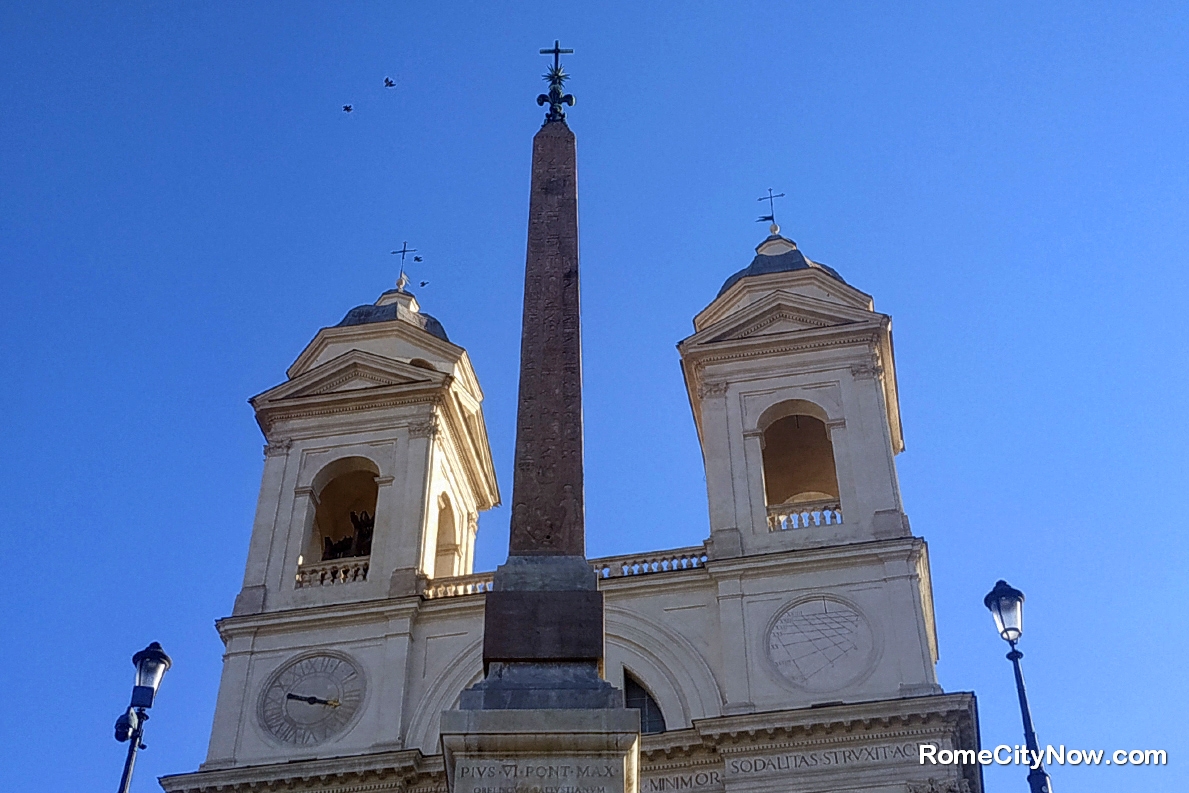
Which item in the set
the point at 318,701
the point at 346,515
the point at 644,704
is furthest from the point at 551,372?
the point at 346,515

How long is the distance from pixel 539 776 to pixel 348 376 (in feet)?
63.5

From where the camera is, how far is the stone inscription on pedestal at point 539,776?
955 centimetres

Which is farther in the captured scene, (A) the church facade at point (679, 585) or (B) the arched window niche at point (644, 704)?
(B) the arched window niche at point (644, 704)

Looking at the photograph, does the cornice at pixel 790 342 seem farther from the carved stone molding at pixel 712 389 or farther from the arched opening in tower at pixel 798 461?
the arched opening in tower at pixel 798 461

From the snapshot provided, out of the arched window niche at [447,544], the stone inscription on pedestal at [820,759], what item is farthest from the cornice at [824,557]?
the arched window niche at [447,544]

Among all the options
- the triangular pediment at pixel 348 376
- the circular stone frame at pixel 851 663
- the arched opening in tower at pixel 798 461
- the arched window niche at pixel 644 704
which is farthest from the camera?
the arched opening in tower at pixel 798 461

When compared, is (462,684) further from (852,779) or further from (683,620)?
Result: (852,779)

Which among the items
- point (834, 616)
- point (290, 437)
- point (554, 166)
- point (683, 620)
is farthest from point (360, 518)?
point (554, 166)

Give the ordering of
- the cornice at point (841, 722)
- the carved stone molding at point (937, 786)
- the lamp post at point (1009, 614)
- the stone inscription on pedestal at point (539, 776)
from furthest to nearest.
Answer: the cornice at point (841, 722) < the carved stone molding at point (937, 786) < the lamp post at point (1009, 614) < the stone inscription on pedestal at point (539, 776)

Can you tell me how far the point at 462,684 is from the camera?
77.6ft

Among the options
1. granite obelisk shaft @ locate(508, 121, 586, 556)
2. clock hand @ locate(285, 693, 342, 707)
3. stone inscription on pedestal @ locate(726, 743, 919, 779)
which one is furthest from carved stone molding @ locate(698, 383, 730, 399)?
granite obelisk shaft @ locate(508, 121, 586, 556)

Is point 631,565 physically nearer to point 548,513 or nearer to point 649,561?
point 649,561

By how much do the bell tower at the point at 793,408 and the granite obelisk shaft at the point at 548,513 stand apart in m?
11.8

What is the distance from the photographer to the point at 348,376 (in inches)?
1111
